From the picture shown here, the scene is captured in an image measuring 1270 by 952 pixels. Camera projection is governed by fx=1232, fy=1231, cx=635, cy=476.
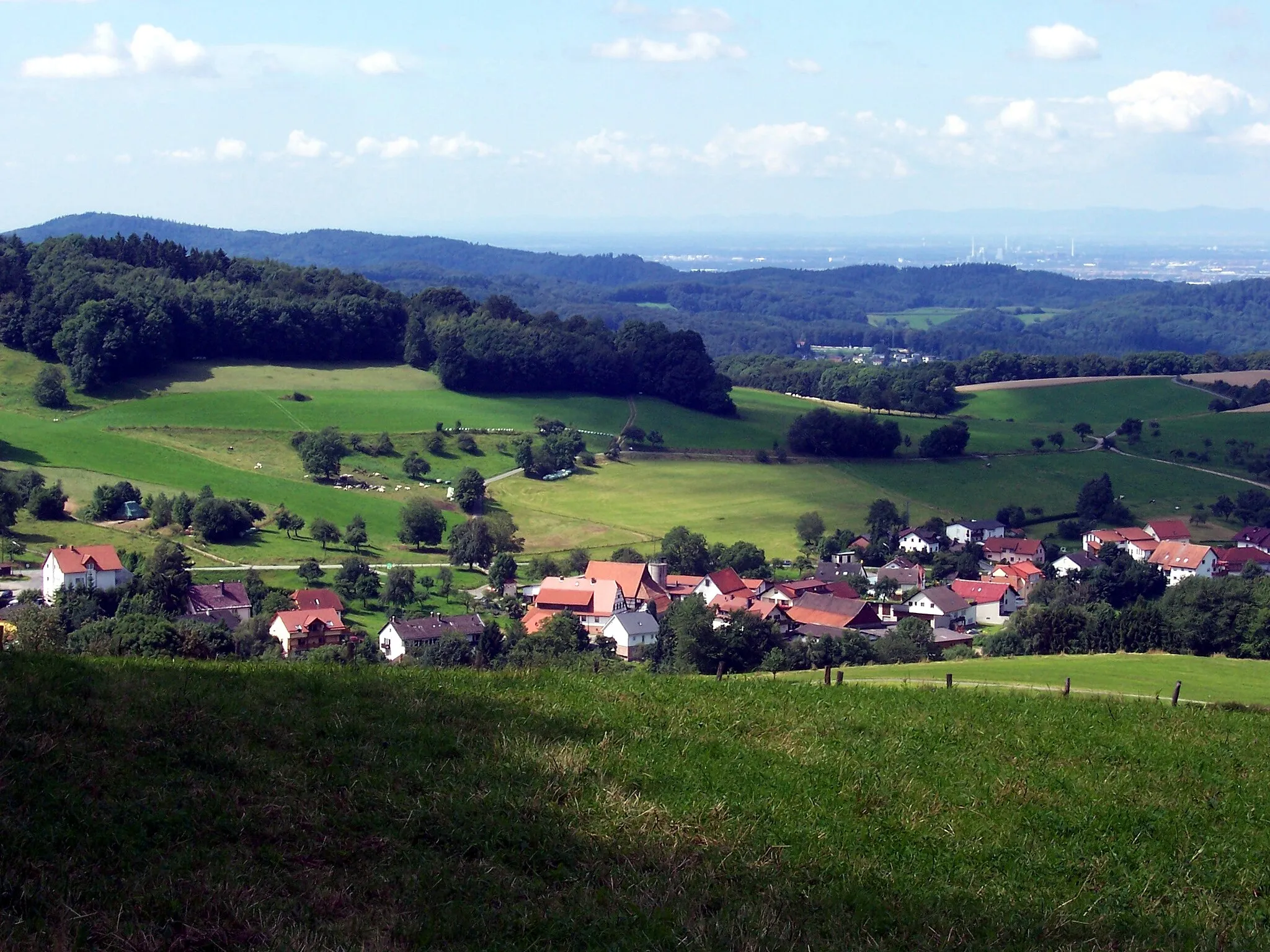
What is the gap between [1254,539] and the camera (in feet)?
197

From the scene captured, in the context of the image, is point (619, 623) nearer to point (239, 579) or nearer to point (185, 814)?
point (239, 579)

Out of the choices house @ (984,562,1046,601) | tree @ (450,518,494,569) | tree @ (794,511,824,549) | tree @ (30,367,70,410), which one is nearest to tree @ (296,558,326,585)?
tree @ (450,518,494,569)

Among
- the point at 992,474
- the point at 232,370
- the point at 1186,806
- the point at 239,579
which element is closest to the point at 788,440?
the point at 992,474

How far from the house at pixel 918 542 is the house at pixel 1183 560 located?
31.6 ft

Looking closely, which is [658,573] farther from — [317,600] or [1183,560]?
[1183,560]

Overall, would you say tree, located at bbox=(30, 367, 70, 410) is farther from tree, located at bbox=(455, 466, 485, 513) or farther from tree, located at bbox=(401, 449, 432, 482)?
tree, located at bbox=(455, 466, 485, 513)

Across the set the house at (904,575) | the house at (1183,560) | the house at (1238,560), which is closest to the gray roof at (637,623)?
the house at (904,575)

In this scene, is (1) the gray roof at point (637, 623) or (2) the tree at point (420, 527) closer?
(1) the gray roof at point (637, 623)

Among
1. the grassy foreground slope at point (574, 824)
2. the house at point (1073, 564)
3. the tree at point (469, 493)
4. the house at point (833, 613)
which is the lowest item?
the house at point (1073, 564)

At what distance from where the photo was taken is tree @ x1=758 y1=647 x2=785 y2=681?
29359mm

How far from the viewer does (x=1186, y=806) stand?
930cm

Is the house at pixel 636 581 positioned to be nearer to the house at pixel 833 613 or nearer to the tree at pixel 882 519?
the house at pixel 833 613

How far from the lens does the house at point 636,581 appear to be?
1786 inches

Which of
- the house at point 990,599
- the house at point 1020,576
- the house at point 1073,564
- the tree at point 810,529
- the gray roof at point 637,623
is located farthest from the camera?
the tree at point 810,529
